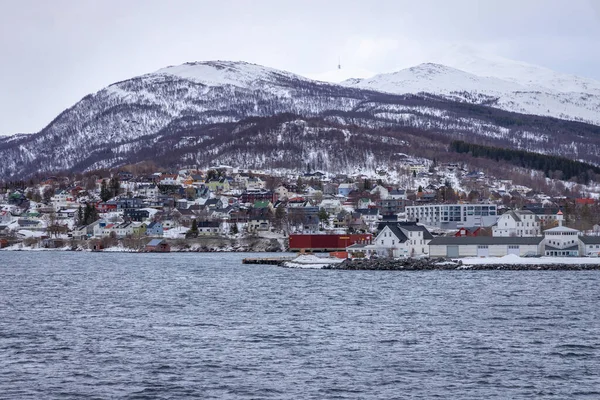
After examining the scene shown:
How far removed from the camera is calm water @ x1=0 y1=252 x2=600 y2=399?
22.3 metres

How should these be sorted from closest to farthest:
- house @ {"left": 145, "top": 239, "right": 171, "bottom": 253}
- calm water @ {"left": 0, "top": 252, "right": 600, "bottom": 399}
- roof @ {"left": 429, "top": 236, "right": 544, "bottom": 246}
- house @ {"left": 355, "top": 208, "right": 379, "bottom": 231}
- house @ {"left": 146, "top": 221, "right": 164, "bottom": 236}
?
1. calm water @ {"left": 0, "top": 252, "right": 600, "bottom": 399}
2. roof @ {"left": 429, "top": 236, "right": 544, "bottom": 246}
3. house @ {"left": 145, "top": 239, "right": 171, "bottom": 253}
4. house @ {"left": 146, "top": 221, "right": 164, "bottom": 236}
5. house @ {"left": 355, "top": 208, "right": 379, "bottom": 231}

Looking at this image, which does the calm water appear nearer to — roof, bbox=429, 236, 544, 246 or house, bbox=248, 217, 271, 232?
roof, bbox=429, 236, 544, 246

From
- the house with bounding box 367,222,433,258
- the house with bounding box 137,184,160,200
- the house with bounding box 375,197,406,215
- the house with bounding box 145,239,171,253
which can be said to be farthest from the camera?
the house with bounding box 137,184,160,200

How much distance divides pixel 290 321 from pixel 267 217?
81.6 metres

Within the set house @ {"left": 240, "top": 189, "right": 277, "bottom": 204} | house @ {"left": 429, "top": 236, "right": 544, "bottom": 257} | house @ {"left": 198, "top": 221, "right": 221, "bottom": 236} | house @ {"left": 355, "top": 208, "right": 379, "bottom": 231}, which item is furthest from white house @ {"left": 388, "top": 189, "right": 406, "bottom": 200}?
house @ {"left": 429, "top": 236, "right": 544, "bottom": 257}

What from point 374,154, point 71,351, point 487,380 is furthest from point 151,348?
point 374,154

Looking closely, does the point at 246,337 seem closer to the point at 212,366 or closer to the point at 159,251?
the point at 212,366

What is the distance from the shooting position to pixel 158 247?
102062 millimetres

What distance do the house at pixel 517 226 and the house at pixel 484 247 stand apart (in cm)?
1299

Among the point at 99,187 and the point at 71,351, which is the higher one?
the point at 99,187

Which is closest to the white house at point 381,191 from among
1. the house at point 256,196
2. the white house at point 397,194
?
the white house at point 397,194

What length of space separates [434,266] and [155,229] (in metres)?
57.3

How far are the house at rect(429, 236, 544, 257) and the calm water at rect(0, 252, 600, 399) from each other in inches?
625

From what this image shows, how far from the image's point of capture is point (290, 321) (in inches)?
1307
